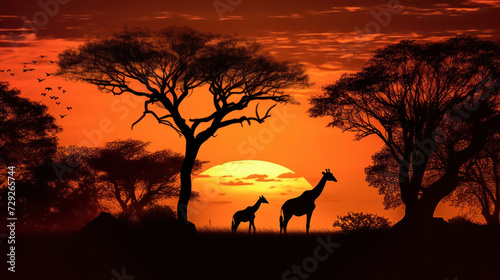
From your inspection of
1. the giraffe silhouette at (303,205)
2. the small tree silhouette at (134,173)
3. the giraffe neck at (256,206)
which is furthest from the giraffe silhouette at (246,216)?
the small tree silhouette at (134,173)

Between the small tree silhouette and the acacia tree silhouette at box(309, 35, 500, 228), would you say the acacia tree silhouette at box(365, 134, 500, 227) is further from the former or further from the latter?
the small tree silhouette

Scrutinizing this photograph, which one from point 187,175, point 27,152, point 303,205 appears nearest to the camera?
point 303,205

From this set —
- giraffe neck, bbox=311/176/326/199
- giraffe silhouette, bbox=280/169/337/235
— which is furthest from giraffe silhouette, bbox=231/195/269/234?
giraffe neck, bbox=311/176/326/199

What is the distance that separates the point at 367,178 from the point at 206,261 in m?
27.7

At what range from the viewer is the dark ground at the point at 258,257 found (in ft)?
85.6

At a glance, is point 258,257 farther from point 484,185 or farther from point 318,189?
point 484,185

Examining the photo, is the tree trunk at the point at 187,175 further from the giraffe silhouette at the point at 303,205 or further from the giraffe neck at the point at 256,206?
the giraffe silhouette at the point at 303,205

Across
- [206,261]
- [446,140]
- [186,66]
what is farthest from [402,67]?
[206,261]

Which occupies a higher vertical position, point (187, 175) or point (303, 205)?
point (187, 175)

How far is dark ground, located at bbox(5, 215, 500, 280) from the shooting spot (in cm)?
2608

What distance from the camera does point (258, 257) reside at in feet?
101

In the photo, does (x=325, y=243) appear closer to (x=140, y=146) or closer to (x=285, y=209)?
(x=285, y=209)

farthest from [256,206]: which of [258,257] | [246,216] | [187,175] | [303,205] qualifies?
[258,257]

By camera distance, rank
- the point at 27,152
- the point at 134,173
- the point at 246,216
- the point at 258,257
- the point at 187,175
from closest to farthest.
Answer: the point at 258,257, the point at 246,216, the point at 187,175, the point at 27,152, the point at 134,173
